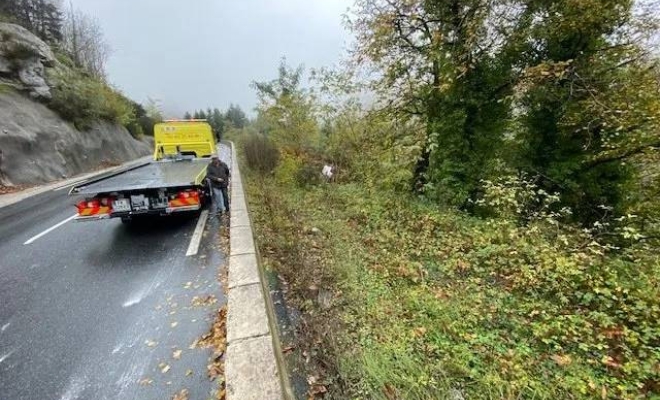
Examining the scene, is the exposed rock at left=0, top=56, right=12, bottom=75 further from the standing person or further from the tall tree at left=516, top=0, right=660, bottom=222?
the tall tree at left=516, top=0, right=660, bottom=222

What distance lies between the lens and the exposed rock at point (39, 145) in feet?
47.1

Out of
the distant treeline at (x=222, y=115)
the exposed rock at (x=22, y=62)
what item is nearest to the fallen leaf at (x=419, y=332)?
the exposed rock at (x=22, y=62)

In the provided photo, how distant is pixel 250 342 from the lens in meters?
2.68

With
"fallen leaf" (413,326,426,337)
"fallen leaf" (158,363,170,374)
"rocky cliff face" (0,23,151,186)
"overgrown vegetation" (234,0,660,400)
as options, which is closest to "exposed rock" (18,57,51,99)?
"rocky cliff face" (0,23,151,186)

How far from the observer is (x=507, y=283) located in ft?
14.6

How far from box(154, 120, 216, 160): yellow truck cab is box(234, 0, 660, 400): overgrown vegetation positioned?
2.73m

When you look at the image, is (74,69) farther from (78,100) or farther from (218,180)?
(218,180)

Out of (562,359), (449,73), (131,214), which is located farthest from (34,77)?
(562,359)

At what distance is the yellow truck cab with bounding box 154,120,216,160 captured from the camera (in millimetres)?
12453

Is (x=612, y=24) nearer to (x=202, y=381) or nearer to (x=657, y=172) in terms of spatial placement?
(x=657, y=172)

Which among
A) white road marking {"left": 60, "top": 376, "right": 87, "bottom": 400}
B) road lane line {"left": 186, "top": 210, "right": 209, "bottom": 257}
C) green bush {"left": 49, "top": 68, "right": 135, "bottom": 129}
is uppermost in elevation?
green bush {"left": 49, "top": 68, "right": 135, "bottom": 129}

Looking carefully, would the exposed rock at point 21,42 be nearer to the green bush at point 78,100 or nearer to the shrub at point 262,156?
the green bush at point 78,100

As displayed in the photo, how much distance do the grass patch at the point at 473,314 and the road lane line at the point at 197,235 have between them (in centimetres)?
126

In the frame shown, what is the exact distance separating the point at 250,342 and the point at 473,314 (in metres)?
2.50
